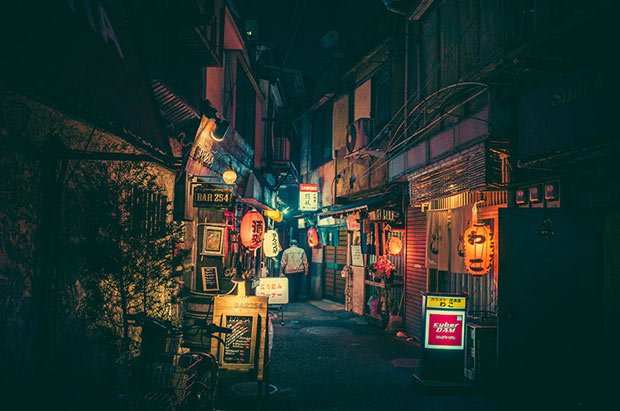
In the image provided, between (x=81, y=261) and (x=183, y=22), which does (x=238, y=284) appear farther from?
(x=183, y=22)

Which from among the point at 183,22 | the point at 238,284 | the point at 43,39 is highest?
the point at 183,22

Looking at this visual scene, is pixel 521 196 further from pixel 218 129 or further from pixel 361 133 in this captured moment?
pixel 361 133

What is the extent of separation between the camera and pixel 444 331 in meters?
9.64

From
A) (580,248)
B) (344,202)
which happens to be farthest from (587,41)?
(344,202)

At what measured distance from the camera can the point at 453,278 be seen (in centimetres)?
1340

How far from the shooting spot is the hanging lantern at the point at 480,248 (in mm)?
10336

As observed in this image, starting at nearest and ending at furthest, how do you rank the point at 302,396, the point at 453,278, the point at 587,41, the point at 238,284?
the point at 587,41 < the point at 302,396 < the point at 238,284 < the point at 453,278

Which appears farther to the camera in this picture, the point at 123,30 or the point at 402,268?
the point at 402,268

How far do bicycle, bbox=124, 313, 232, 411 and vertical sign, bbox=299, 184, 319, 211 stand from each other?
19.8m

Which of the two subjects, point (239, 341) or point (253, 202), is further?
point (253, 202)

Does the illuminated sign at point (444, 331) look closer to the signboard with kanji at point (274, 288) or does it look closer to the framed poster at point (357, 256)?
the signboard with kanji at point (274, 288)

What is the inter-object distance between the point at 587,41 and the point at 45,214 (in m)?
8.72

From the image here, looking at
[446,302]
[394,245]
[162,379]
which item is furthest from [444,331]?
[394,245]

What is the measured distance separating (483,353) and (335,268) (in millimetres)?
15724
